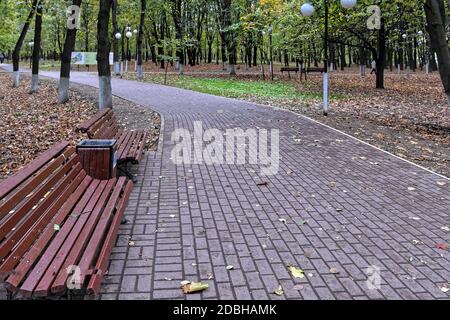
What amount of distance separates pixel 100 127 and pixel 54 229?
316cm

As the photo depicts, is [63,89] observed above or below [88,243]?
above

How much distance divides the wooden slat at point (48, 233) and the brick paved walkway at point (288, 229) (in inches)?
22.3

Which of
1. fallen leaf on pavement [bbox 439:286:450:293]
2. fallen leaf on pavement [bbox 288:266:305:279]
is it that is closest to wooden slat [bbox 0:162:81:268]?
fallen leaf on pavement [bbox 288:266:305:279]

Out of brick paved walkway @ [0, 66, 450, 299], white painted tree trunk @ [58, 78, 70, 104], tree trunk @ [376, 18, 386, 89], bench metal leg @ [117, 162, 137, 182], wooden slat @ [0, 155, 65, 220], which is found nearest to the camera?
wooden slat @ [0, 155, 65, 220]

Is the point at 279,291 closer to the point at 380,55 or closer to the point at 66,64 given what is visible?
the point at 66,64

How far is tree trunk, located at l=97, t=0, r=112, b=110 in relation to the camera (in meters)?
12.0

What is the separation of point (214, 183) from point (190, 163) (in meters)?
1.27

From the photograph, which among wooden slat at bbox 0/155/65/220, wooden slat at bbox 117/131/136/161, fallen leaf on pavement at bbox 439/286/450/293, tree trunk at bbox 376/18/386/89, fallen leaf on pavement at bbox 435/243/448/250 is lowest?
fallen leaf on pavement at bbox 439/286/450/293

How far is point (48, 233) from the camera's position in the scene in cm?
366

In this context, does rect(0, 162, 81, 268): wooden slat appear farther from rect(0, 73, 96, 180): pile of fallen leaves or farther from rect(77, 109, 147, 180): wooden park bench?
rect(0, 73, 96, 180): pile of fallen leaves

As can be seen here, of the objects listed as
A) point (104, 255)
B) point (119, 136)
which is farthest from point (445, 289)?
point (119, 136)

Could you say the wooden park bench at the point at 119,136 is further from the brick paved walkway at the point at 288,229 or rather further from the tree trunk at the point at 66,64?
the tree trunk at the point at 66,64

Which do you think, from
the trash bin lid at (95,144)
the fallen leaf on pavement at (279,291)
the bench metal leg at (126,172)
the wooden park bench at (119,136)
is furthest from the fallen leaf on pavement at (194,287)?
the bench metal leg at (126,172)
